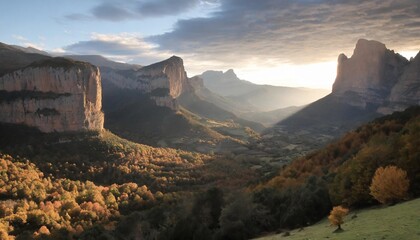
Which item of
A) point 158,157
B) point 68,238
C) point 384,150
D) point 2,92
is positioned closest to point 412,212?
point 384,150

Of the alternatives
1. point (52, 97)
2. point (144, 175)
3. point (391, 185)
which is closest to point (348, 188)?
point (391, 185)

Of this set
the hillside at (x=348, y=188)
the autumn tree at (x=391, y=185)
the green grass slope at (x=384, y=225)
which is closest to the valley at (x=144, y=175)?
the hillside at (x=348, y=188)

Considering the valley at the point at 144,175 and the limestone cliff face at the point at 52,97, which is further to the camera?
the limestone cliff face at the point at 52,97

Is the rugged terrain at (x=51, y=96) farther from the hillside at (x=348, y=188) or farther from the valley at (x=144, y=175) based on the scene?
the hillside at (x=348, y=188)

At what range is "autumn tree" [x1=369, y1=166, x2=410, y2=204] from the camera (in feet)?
123

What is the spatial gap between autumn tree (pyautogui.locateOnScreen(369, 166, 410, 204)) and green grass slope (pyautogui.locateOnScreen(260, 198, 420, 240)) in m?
2.53

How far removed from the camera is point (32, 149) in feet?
388

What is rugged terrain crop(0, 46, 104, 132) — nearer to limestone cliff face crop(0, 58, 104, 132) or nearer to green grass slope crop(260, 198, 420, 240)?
limestone cliff face crop(0, 58, 104, 132)

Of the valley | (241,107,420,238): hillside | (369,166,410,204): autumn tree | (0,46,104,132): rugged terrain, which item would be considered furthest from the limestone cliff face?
(369,166,410,204): autumn tree

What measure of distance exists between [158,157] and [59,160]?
146 ft

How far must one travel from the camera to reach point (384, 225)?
29047 mm

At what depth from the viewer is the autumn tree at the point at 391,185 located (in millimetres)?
37531

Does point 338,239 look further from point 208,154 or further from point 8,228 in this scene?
point 208,154

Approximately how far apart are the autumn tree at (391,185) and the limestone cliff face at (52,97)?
399 ft
